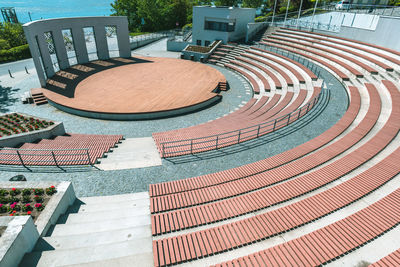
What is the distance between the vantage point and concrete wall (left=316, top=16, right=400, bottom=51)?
22906mm

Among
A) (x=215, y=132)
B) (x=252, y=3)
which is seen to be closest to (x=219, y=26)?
(x=252, y=3)

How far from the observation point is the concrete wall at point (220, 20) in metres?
37.7

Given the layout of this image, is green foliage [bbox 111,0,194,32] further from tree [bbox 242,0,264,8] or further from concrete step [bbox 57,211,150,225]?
concrete step [bbox 57,211,150,225]

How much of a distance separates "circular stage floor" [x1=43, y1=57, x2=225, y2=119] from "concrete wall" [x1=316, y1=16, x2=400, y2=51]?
17.6 metres

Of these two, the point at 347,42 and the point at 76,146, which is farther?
the point at 347,42

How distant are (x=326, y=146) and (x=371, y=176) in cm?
324

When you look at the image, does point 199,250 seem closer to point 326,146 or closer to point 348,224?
point 348,224

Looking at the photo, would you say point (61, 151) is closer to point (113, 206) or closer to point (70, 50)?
point (113, 206)

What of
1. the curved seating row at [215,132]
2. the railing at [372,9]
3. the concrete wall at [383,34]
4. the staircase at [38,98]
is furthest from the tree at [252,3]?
the staircase at [38,98]

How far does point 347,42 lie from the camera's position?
2788 cm

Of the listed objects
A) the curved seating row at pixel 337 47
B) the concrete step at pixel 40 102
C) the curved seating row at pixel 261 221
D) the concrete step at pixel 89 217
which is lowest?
the concrete step at pixel 40 102

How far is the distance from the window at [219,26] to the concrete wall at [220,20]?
22.1 inches

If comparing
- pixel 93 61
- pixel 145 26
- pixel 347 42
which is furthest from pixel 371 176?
pixel 145 26

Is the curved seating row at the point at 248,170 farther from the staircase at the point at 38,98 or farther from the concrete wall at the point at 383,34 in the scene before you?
the staircase at the point at 38,98
